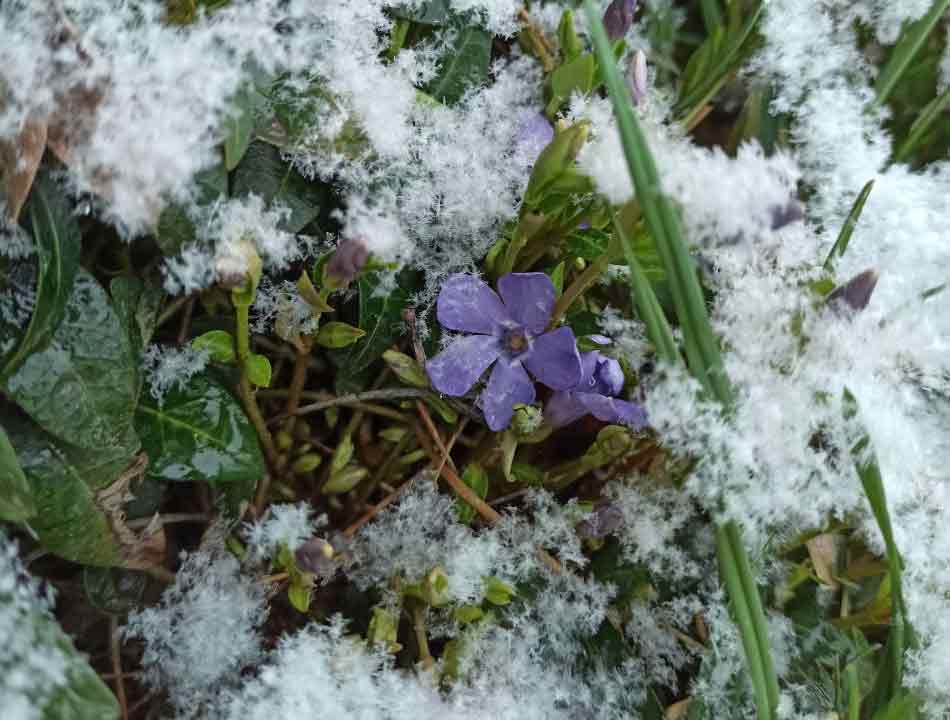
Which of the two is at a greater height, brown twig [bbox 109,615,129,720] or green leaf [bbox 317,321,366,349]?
green leaf [bbox 317,321,366,349]

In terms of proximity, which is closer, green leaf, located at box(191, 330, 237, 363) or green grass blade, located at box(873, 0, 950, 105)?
green leaf, located at box(191, 330, 237, 363)

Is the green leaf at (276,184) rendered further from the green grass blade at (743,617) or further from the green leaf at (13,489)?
the green grass blade at (743,617)

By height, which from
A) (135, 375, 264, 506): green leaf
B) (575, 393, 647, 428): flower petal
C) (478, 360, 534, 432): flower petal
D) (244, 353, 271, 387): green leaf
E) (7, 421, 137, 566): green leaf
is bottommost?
(7, 421, 137, 566): green leaf

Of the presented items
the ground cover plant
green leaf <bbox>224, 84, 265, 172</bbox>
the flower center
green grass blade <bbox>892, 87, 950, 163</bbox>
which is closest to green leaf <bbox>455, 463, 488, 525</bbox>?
the ground cover plant

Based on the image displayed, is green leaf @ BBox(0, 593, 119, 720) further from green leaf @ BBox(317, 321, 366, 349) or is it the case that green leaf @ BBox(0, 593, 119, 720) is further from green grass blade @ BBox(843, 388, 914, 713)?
green grass blade @ BBox(843, 388, 914, 713)

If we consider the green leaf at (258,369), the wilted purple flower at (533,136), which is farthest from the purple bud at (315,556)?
the wilted purple flower at (533,136)

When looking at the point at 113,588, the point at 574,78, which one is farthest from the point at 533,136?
the point at 113,588

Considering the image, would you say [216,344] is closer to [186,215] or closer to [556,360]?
[186,215]

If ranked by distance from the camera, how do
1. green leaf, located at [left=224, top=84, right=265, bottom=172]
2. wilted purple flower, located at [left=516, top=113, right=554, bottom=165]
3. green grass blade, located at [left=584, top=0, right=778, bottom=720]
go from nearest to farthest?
green grass blade, located at [left=584, top=0, right=778, bottom=720]
green leaf, located at [left=224, top=84, right=265, bottom=172]
wilted purple flower, located at [left=516, top=113, right=554, bottom=165]
